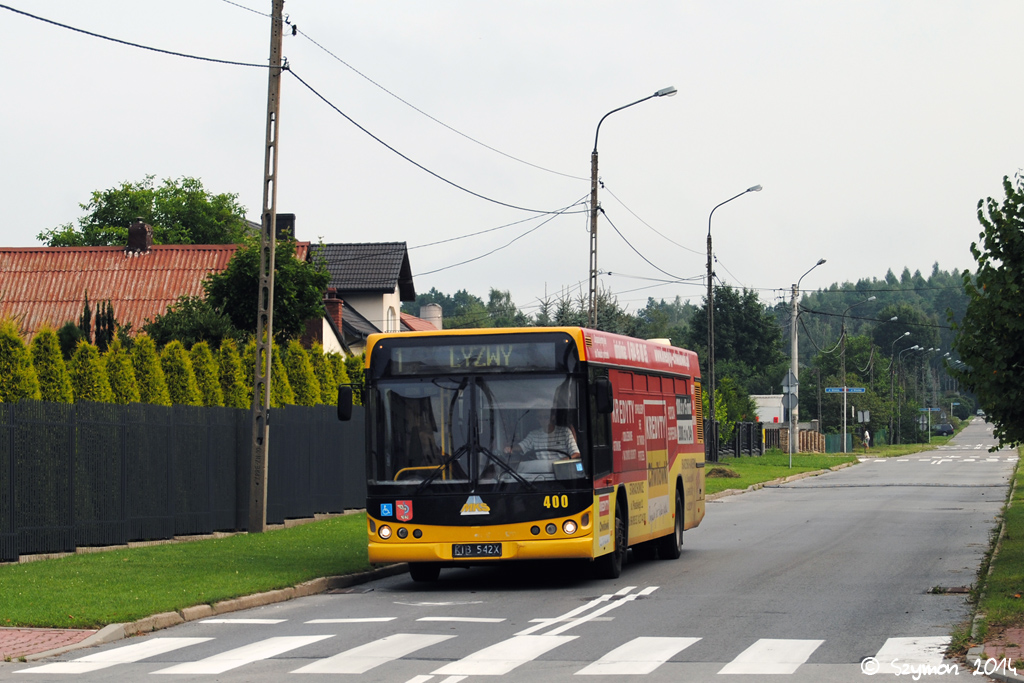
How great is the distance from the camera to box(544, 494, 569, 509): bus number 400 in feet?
47.1

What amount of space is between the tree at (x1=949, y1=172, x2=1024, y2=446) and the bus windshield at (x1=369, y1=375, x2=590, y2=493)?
4215mm

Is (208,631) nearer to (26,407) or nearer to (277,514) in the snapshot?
(26,407)

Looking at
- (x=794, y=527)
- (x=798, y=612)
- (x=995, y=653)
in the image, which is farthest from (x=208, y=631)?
(x=794, y=527)

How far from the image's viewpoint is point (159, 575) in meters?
15.1

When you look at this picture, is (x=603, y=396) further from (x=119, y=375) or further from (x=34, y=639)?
(x=119, y=375)

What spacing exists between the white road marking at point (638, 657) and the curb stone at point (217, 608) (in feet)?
13.8

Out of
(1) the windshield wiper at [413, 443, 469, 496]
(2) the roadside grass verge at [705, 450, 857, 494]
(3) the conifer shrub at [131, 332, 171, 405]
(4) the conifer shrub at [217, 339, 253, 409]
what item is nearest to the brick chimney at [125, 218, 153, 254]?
(2) the roadside grass verge at [705, 450, 857, 494]

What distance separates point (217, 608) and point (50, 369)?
7.79 meters

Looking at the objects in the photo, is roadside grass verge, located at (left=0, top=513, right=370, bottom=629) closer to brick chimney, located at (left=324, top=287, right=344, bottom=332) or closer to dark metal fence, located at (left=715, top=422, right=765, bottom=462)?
brick chimney, located at (left=324, top=287, right=344, bottom=332)

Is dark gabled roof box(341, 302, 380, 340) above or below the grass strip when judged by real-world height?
above

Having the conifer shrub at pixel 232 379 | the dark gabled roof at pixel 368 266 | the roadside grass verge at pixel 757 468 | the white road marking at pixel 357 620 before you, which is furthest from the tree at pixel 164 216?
the white road marking at pixel 357 620

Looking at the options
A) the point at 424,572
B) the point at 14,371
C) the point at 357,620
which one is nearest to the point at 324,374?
the point at 14,371

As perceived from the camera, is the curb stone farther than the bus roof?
No

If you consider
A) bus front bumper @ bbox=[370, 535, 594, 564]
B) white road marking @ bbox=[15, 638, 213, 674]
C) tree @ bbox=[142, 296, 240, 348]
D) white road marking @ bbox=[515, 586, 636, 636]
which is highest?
tree @ bbox=[142, 296, 240, 348]
